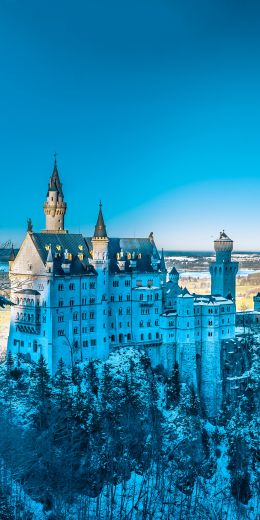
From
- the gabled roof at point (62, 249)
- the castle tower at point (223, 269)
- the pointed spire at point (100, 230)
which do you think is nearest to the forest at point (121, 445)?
the gabled roof at point (62, 249)

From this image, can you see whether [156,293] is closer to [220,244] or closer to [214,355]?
[214,355]

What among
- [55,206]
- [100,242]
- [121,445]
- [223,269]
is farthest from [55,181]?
[121,445]

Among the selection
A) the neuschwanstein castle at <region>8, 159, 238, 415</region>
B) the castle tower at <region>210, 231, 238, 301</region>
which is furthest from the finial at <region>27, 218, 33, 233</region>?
the castle tower at <region>210, 231, 238, 301</region>

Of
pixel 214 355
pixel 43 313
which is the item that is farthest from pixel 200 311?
pixel 43 313

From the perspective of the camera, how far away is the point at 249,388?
88.1 m

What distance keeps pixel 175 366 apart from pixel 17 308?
61.5ft

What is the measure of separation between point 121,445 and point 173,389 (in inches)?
613

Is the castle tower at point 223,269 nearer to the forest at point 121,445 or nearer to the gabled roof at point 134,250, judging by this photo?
the gabled roof at point 134,250

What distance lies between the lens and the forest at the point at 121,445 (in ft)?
183

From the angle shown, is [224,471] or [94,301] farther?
[94,301]

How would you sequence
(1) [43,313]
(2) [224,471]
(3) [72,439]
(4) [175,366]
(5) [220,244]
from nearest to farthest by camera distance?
(3) [72,439]
(2) [224,471]
(1) [43,313]
(4) [175,366]
(5) [220,244]

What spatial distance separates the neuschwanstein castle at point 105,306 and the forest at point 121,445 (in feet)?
7.00

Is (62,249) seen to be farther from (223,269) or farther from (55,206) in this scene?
(223,269)

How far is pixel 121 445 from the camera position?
6794 cm
